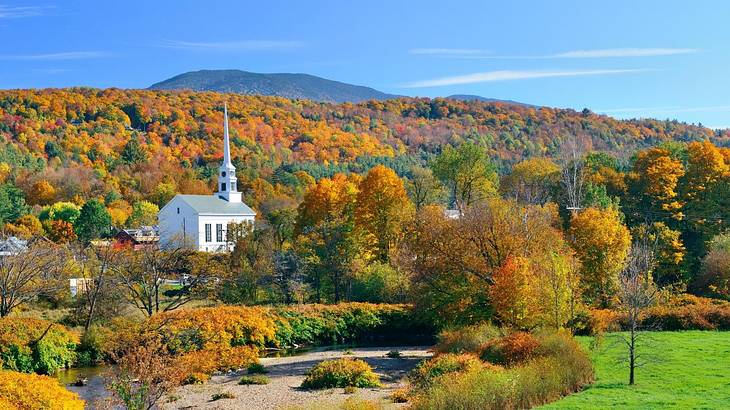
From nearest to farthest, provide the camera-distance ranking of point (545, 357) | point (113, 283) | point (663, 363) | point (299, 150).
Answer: point (545, 357), point (663, 363), point (113, 283), point (299, 150)

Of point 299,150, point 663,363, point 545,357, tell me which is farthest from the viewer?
point 299,150

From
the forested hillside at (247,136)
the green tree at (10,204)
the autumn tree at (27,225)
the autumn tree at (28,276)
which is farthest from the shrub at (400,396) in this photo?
the forested hillside at (247,136)

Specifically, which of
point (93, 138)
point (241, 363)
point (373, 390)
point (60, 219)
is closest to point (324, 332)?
point (241, 363)

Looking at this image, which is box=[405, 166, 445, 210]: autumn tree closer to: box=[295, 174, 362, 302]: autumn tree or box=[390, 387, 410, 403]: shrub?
box=[295, 174, 362, 302]: autumn tree

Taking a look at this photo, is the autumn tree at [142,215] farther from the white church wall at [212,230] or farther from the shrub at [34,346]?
the shrub at [34,346]

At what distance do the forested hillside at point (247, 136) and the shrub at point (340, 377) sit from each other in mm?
66192

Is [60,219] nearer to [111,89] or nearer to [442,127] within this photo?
[111,89]

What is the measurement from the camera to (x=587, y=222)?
136 ft

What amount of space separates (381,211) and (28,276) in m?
23.2

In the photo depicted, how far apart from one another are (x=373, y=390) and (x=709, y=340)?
1561 cm

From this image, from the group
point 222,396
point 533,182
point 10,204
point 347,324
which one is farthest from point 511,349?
point 10,204

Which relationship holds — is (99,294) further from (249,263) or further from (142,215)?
(142,215)

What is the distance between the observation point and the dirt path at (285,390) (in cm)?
2506

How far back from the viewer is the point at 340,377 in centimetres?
2816
